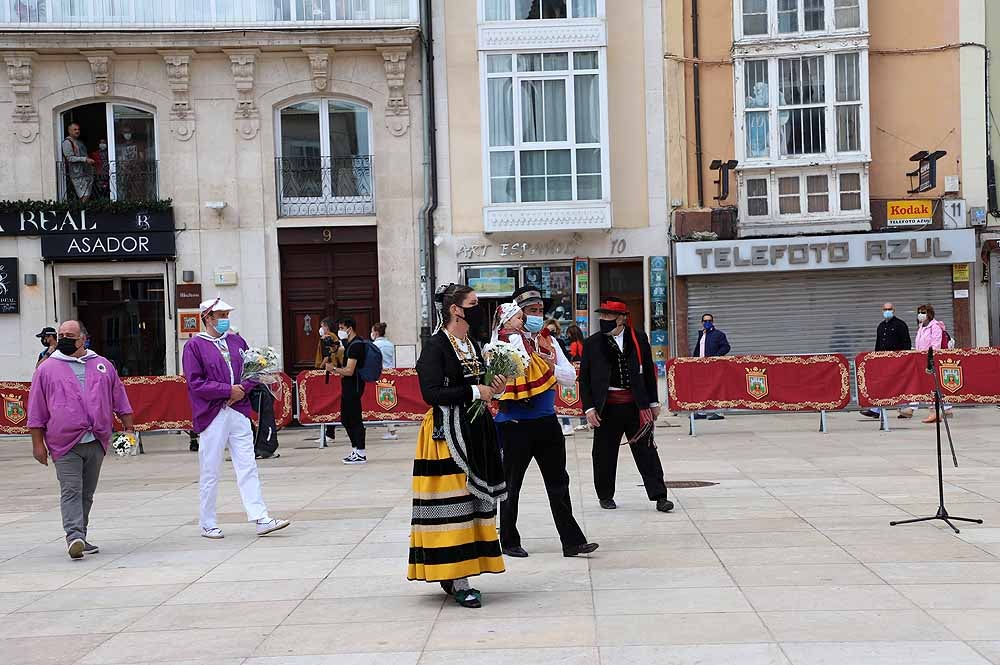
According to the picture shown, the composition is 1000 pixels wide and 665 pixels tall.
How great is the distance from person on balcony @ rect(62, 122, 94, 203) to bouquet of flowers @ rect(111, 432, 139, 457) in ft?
24.7

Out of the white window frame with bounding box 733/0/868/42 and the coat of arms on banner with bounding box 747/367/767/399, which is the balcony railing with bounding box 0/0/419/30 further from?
the coat of arms on banner with bounding box 747/367/767/399

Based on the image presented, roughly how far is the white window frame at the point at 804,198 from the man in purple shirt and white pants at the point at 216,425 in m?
15.7

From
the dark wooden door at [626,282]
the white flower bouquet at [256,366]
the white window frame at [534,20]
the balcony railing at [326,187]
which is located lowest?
the white flower bouquet at [256,366]

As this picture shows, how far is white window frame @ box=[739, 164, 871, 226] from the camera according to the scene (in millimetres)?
23359

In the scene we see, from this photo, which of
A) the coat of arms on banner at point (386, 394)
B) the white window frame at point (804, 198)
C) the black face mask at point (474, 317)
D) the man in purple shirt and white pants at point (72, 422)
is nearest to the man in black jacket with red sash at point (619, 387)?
the black face mask at point (474, 317)

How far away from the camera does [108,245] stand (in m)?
23.7

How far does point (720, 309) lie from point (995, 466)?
443 inches

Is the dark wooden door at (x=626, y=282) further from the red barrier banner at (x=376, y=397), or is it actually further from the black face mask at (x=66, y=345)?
the black face mask at (x=66, y=345)

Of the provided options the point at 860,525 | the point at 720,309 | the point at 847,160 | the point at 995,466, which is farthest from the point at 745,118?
the point at 860,525

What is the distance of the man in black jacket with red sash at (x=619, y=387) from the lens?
9.94 metres

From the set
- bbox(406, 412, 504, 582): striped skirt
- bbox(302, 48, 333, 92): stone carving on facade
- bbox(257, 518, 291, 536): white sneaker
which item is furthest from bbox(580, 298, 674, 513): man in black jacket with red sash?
bbox(302, 48, 333, 92): stone carving on facade

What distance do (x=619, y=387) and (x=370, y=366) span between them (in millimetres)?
6804

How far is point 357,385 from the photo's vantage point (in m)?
16.0

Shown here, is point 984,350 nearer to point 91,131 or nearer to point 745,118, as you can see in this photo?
point 745,118
